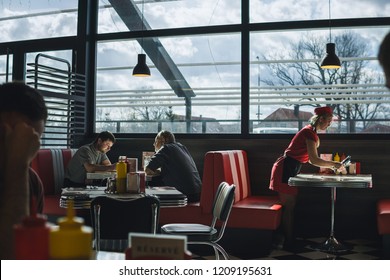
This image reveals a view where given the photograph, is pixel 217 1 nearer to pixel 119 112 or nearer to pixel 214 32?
pixel 214 32

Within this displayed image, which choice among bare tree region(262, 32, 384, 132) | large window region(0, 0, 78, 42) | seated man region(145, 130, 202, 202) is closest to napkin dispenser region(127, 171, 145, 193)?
seated man region(145, 130, 202, 202)

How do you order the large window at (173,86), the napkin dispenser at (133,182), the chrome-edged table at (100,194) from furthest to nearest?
the large window at (173,86) → the napkin dispenser at (133,182) → the chrome-edged table at (100,194)

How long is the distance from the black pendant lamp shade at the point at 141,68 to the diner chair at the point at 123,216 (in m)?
3.53

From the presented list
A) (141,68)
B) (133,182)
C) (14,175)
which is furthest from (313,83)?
(14,175)

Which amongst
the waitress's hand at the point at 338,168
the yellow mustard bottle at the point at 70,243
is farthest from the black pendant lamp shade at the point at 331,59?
the yellow mustard bottle at the point at 70,243

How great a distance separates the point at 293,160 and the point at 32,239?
452cm

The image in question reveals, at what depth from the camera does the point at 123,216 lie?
283 centimetres

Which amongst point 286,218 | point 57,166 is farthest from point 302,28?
point 57,166

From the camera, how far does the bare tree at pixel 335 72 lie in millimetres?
5883

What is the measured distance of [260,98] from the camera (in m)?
6.24

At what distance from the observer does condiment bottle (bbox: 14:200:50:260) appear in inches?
27.8

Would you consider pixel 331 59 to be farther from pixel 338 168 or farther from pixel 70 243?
pixel 70 243

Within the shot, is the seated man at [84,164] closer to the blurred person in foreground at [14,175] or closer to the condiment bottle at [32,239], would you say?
the blurred person in foreground at [14,175]
